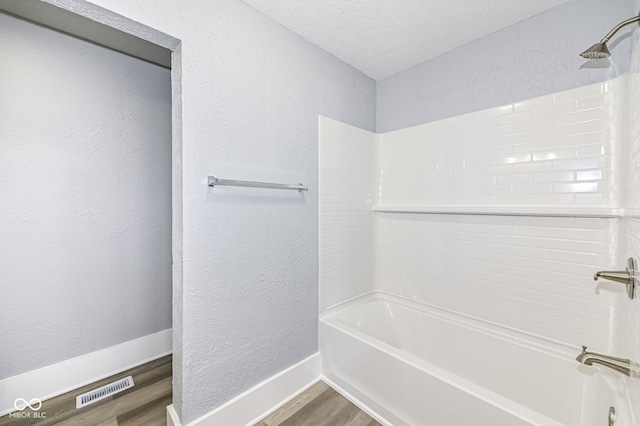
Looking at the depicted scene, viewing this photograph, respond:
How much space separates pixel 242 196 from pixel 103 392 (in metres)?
1.55

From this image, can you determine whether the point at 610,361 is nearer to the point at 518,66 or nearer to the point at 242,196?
the point at 518,66

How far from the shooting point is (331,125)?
194 cm

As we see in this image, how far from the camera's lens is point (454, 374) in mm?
1545

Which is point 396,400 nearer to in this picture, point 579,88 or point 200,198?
point 200,198

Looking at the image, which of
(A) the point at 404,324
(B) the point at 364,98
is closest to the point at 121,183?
(B) the point at 364,98

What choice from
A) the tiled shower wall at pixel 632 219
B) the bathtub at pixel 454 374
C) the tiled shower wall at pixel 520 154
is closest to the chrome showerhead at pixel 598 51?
the tiled shower wall at pixel 632 219

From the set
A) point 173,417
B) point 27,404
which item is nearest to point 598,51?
point 173,417

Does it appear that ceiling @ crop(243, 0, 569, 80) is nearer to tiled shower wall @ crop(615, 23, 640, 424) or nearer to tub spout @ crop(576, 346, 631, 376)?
tiled shower wall @ crop(615, 23, 640, 424)

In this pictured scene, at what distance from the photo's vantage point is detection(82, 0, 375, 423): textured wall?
1.29 meters

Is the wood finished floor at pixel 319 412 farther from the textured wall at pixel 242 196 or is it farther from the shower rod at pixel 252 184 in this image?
the shower rod at pixel 252 184

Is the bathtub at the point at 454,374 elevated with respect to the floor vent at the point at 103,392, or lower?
elevated

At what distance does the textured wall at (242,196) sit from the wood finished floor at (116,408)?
1.39 ft

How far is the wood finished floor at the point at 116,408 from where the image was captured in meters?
1.46

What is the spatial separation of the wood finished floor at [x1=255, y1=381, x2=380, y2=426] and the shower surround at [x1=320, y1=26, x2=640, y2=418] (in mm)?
550
